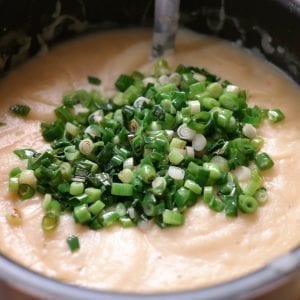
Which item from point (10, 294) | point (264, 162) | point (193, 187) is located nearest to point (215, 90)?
point (264, 162)

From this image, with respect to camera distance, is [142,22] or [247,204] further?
[142,22]

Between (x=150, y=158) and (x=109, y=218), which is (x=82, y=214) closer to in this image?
(x=109, y=218)

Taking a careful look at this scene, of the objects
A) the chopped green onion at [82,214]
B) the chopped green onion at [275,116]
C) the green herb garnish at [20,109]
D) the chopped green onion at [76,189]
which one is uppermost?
the chopped green onion at [275,116]

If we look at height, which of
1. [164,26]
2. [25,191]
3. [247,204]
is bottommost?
[25,191]

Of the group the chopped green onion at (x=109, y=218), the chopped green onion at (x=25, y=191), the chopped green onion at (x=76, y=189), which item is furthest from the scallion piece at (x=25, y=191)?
the chopped green onion at (x=109, y=218)

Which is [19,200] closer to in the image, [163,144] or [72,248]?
[72,248]

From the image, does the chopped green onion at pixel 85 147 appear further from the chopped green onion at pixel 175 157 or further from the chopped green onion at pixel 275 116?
the chopped green onion at pixel 275 116
